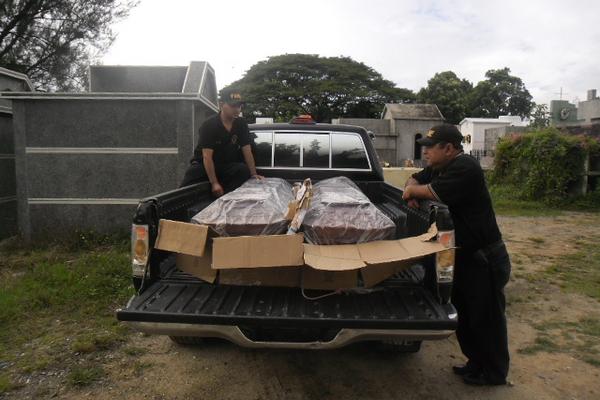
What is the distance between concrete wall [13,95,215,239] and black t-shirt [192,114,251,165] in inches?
81.4

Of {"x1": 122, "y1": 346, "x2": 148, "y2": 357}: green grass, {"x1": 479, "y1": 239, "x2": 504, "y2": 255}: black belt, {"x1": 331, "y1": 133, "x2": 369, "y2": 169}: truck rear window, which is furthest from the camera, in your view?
{"x1": 331, "y1": 133, "x2": 369, "y2": 169}: truck rear window

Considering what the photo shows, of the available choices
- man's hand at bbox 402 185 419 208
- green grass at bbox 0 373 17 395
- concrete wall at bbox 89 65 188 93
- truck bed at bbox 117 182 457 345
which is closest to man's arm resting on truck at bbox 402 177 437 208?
man's hand at bbox 402 185 419 208

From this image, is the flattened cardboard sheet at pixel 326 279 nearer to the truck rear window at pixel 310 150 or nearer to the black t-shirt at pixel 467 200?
the black t-shirt at pixel 467 200

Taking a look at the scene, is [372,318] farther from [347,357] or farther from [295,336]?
[347,357]

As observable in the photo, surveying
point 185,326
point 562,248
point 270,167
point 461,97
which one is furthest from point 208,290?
point 461,97

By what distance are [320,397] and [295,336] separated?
1.89 feet

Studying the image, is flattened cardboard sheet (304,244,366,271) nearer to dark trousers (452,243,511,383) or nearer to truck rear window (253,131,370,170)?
dark trousers (452,243,511,383)

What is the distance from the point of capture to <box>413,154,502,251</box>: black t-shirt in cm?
308

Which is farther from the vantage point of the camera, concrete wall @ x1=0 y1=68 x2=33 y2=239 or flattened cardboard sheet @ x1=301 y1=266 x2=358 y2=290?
concrete wall @ x1=0 y1=68 x2=33 y2=239

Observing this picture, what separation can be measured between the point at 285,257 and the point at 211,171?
7.21ft

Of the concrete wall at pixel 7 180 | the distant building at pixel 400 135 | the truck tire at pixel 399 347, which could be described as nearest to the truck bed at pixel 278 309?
the truck tire at pixel 399 347

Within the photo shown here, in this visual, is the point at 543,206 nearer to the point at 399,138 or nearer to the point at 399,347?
the point at 399,347

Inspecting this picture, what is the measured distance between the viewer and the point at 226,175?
471 centimetres

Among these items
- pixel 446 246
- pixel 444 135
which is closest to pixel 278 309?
pixel 446 246
